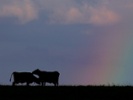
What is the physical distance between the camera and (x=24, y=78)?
39469 millimetres
